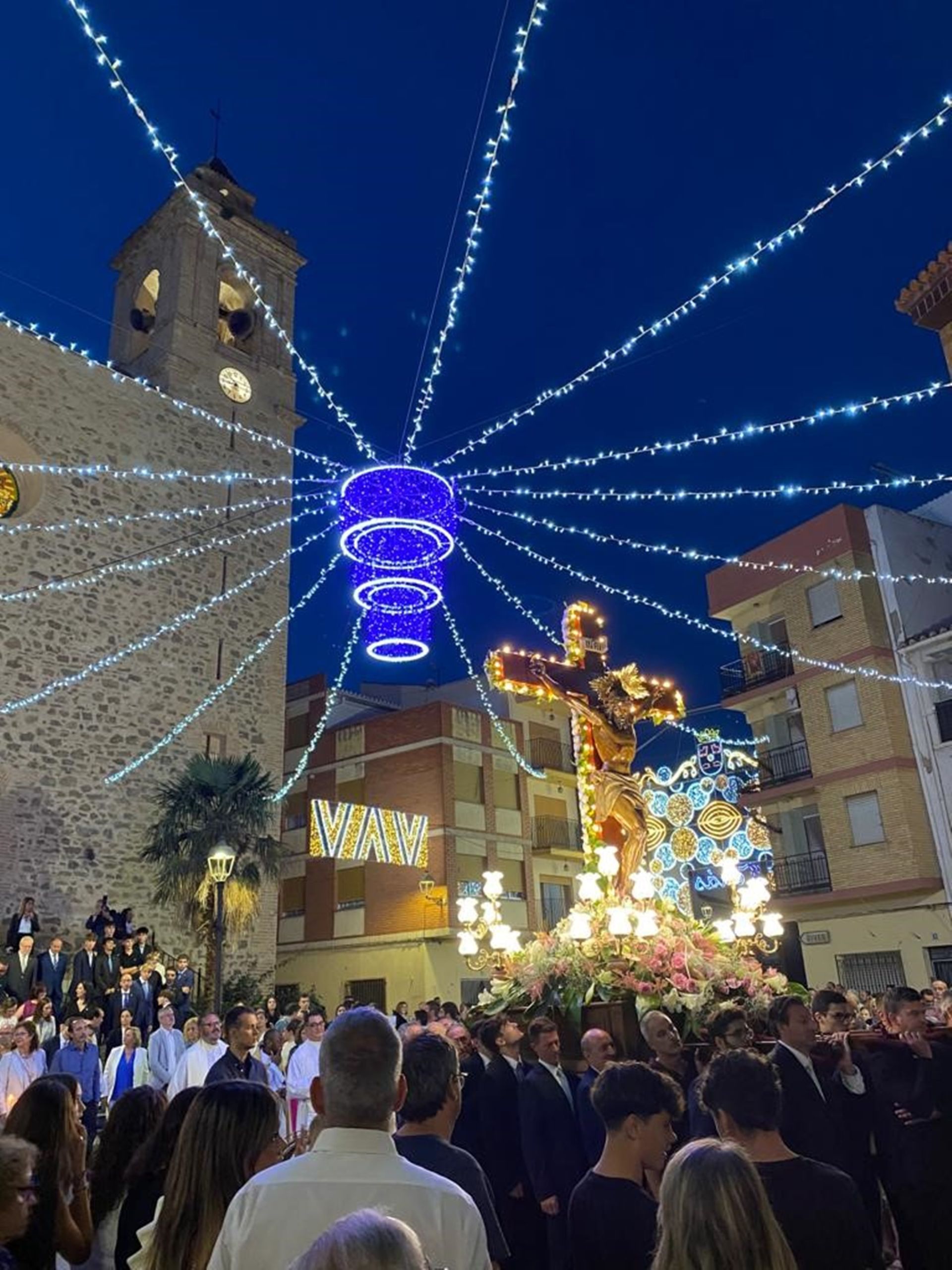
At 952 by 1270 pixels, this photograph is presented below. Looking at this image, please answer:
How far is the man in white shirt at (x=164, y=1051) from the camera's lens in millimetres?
10422

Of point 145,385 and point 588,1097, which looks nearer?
point 588,1097

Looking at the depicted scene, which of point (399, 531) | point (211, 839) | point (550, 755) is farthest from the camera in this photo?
point (550, 755)

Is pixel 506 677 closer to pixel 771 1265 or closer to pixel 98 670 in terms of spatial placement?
pixel 771 1265

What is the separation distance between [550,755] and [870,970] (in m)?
12.8

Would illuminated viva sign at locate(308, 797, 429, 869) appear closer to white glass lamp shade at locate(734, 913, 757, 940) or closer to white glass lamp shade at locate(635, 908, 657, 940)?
white glass lamp shade at locate(734, 913, 757, 940)

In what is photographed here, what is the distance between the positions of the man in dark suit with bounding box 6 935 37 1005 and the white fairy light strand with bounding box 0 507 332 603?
23.0ft

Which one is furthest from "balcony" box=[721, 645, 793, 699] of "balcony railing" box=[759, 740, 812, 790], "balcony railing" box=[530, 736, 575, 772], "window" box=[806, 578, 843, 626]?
"balcony railing" box=[530, 736, 575, 772]

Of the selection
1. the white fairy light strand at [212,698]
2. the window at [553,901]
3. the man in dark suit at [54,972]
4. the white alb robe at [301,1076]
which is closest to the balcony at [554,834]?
the window at [553,901]

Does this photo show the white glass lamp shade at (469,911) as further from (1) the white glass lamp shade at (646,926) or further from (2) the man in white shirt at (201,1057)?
(2) the man in white shirt at (201,1057)

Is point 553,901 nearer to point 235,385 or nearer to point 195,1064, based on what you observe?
point 235,385

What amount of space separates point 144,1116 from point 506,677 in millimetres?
6885

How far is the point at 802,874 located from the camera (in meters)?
21.7

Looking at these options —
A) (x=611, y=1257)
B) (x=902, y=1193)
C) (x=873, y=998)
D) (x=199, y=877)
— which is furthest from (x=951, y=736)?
(x=611, y=1257)

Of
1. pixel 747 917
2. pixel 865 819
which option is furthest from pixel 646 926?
pixel 865 819
